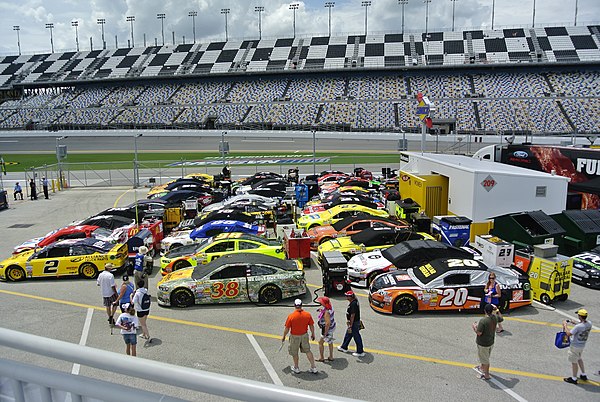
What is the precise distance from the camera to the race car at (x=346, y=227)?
17.0 meters

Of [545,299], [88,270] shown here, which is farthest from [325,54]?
[545,299]

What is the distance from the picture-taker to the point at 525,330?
1045 cm

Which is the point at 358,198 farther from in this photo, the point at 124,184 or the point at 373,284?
the point at 124,184

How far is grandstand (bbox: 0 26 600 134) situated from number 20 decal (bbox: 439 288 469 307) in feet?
183

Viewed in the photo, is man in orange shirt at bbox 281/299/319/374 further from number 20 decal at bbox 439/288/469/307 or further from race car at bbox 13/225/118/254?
race car at bbox 13/225/118/254

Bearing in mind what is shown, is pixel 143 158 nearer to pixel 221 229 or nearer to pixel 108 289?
pixel 221 229

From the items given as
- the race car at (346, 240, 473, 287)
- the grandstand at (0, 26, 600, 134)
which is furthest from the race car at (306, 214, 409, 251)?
the grandstand at (0, 26, 600, 134)

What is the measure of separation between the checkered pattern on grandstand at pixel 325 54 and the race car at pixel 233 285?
7250 cm

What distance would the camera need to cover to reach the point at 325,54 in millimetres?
84688

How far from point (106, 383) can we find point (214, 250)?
12.7 metres

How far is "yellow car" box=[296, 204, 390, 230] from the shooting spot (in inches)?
752

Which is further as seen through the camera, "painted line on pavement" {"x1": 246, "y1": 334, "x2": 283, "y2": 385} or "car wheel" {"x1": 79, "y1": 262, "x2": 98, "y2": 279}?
"car wheel" {"x1": 79, "y1": 262, "x2": 98, "y2": 279}

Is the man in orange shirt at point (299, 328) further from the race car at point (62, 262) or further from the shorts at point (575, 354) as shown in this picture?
the race car at point (62, 262)

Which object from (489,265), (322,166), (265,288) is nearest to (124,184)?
(322,166)
